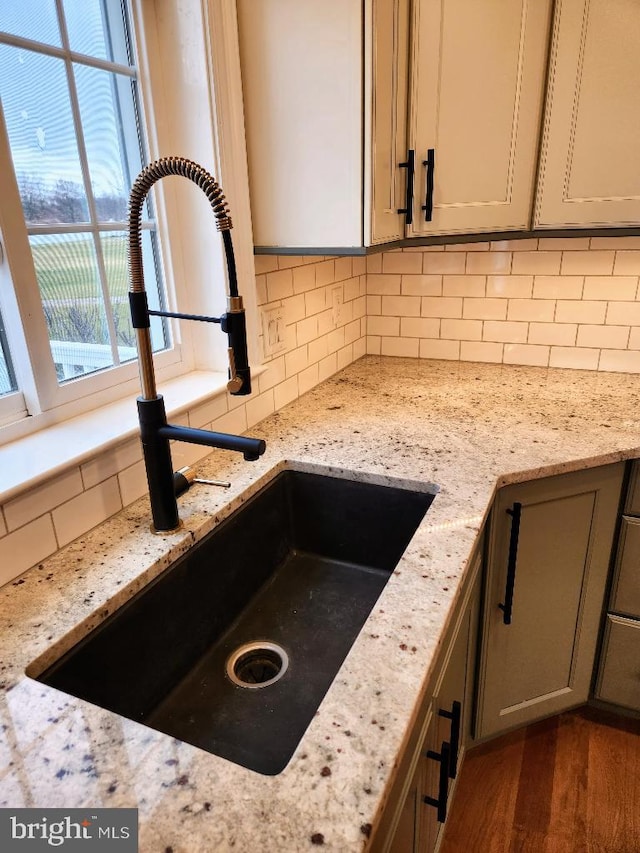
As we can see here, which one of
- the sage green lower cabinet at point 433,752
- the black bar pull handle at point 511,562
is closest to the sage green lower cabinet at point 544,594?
the black bar pull handle at point 511,562

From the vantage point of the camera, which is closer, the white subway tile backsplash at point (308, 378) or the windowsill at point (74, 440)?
the windowsill at point (74, 440)

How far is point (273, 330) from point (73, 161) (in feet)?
2.13

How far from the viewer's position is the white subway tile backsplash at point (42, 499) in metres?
0.91

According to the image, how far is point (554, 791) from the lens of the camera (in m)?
1.59

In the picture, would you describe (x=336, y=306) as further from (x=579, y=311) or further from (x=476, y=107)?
(x=579, y=311)

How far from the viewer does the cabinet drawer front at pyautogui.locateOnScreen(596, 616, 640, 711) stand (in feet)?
5.24

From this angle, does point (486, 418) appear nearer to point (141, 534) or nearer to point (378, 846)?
point (141, 534)

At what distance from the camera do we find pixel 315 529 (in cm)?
137

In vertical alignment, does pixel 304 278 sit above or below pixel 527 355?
above

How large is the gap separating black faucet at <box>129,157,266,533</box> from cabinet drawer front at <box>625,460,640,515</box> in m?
1.03

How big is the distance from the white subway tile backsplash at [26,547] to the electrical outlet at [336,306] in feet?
4.03

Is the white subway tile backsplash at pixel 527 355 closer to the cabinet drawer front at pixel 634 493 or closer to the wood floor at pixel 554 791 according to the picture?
the cabinet drawer front at pixel 634 493

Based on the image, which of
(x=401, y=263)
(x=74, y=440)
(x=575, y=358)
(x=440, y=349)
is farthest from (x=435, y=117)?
(x=74, y=440)

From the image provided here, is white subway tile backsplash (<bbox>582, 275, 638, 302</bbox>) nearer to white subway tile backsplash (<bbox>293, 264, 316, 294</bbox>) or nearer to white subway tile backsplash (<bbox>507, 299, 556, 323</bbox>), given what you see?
white subway tile backsplash (<bbox>507, 299, 556, 323</bbox>)
